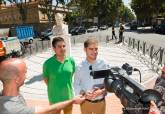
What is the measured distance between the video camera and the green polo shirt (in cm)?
195

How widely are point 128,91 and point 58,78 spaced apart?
2501 millimetres

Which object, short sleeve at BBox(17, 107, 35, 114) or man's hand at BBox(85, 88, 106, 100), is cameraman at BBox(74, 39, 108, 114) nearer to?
man's hand at BBox(85, 88, 106, 100)

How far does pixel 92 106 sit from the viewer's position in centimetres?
457

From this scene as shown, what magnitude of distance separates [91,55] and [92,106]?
2.48 ft

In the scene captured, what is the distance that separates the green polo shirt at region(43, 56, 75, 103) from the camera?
16.5ft

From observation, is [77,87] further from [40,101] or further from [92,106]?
[40,101]

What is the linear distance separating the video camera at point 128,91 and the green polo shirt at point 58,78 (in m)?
1.95

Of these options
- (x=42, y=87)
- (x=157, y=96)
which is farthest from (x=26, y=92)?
(x=157, y=96)

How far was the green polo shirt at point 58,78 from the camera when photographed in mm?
5016

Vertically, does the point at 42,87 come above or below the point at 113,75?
below

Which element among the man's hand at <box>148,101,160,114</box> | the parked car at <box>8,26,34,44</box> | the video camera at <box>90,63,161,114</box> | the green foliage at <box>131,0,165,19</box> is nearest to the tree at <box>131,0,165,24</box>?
the green foliage at <box>131,0,165,19</box>

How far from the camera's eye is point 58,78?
502 centimetres

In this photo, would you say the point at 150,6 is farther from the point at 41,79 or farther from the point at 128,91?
the point at 128,91

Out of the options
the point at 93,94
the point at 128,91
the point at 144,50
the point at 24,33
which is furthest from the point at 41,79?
the point at 24,33
